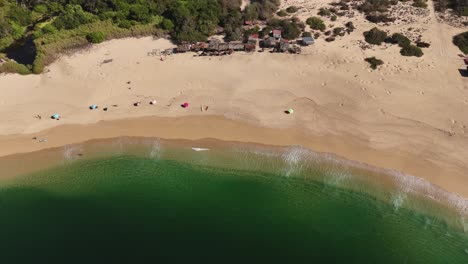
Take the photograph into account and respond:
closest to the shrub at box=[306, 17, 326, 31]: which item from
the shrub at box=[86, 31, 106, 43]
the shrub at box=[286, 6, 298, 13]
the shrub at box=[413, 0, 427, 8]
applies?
the shrub at box=[286, 6, 298, 13]

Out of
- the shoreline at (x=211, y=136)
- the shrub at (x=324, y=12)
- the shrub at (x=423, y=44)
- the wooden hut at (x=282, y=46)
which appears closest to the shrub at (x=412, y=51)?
the shrub at (x=423, y=44)

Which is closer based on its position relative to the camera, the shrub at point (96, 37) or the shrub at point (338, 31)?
the shrub at point (338, 31)

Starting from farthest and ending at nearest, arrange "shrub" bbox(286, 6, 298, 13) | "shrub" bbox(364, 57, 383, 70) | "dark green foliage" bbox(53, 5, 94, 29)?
"shrub" bbox(286, 6, 298, 13)
"dark green foliage" bbox(53, 5, 94, 29)
"shrub" bbox(364, 57, 383, 70)

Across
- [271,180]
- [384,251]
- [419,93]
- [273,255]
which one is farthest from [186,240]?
[419,93]

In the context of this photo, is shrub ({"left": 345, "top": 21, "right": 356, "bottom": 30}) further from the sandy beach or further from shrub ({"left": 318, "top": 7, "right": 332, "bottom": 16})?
shrub ({"left": 318, "top": 7, "right": 332, "bottom": 16})

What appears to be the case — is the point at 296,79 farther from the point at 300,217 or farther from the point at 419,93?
the point at 300,217

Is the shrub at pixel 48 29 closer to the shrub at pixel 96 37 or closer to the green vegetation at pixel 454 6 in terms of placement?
the shrub at pixel 96 37
